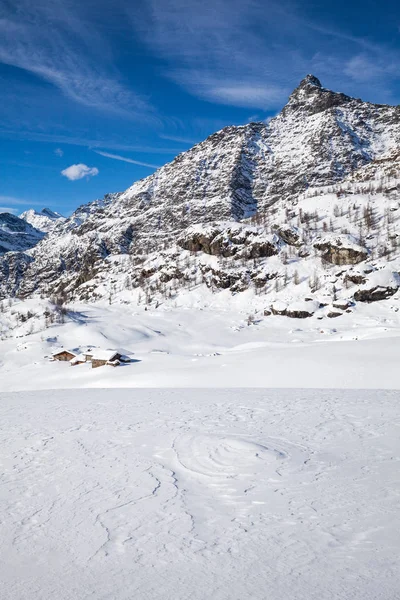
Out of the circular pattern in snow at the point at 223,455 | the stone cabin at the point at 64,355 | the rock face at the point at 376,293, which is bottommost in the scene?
the stone cabin at the point at 64,355

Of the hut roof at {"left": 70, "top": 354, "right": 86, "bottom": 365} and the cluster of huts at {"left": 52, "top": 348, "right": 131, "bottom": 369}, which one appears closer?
the cluster of huts at {"left": 52, "top": 348, "right": 131, "bottom": 369}

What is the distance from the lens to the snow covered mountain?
61312mm

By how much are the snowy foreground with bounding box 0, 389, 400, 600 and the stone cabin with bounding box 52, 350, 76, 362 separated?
26525 mm

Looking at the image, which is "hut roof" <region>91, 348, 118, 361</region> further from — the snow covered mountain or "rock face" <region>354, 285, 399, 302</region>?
"rock face" <region>354, 285, 399, 302</region>

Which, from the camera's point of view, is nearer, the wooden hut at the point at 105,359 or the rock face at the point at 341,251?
the wooden hut at the point at 105,359

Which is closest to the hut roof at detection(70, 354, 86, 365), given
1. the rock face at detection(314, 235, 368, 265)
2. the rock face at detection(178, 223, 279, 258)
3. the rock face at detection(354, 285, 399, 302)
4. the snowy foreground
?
the snowy foreground

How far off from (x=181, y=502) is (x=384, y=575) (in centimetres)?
272

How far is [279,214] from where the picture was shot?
303 ft

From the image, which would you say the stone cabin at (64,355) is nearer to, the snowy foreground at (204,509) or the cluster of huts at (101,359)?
the cluster of huts at (101,359)

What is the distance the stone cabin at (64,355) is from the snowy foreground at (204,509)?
2653 cm

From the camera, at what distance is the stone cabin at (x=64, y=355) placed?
35.5m

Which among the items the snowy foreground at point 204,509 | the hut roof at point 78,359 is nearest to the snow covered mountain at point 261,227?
the hut roof at point 78,359

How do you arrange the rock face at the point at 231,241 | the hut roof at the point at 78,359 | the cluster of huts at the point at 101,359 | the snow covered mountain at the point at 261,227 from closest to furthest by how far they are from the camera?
the cluster of huts at the point at 101,359
the hut roof at the point at 78,359
the snow covered mountain at the point at 261,227
the rock face at the point at 231,241

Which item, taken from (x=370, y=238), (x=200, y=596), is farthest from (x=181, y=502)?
(x=370, y=238)
